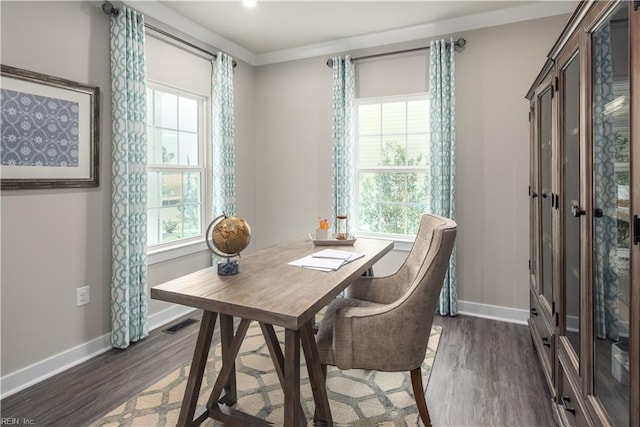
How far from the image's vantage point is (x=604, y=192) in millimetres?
1267

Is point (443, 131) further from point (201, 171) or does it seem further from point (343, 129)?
point (201, 171)

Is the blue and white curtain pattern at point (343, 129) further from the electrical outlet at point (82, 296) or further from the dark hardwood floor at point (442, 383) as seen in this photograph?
the electrical outlet at point (82, 296)

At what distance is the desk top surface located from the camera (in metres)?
1.41

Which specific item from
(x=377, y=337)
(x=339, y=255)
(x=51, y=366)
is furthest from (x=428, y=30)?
(x=51, y=366)

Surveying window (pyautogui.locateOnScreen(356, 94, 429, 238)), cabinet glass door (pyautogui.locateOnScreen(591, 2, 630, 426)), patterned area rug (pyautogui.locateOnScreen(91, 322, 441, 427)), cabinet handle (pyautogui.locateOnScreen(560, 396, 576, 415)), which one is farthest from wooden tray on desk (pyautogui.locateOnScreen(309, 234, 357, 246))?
cabinet glass door (pyautogui.locateOnScreen(591, 2, 630, 426))

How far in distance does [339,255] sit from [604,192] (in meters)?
1.39

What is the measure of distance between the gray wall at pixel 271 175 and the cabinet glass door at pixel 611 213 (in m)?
2.15

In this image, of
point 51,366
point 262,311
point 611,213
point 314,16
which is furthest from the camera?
point 314,16

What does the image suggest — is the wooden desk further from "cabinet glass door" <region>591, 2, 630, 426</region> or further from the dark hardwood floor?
"cabinet glass door" <region>591, 2, 630, 426</region>

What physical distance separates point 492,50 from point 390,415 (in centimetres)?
311

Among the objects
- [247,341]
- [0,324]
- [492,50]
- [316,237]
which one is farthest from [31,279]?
[492,50]

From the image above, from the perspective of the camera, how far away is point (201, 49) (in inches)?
141

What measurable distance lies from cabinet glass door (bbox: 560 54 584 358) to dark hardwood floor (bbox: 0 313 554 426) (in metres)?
0.69

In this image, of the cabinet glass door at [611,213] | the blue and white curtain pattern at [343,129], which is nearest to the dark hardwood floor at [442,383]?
the cabinet glass door at [611,213]
